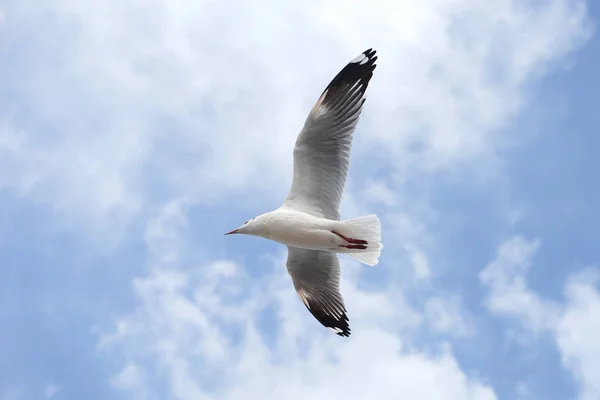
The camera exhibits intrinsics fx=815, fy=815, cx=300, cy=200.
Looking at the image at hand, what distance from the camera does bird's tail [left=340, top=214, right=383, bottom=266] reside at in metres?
7.89

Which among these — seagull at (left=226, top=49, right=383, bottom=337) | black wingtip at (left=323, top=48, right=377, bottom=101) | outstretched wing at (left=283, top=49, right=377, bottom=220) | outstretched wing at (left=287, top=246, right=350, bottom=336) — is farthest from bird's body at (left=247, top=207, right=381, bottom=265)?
black wingtip at (left=323, top=48, right=377, bottom=101)

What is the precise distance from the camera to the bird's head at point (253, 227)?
8227mm

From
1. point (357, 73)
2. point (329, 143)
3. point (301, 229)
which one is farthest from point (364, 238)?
point (357, 73)

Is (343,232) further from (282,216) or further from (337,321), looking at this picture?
(337,321)

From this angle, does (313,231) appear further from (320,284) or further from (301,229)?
(320,284)

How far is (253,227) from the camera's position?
8.28 meters

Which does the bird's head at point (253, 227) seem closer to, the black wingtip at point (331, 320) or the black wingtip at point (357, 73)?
the black wingtip at point (331, 320)

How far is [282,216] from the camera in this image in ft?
26.5

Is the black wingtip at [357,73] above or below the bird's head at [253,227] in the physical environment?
above

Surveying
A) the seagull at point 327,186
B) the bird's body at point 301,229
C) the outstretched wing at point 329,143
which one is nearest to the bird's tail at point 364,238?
the seagull at point 327,186

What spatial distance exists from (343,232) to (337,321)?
1.26m

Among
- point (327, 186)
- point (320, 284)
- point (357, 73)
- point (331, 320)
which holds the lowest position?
point (331, 320)

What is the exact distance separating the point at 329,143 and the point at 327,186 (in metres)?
0.46

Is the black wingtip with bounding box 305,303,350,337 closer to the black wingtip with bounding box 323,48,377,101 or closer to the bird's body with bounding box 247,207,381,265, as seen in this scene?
the bird's body with bounding box 247,207,381,265
